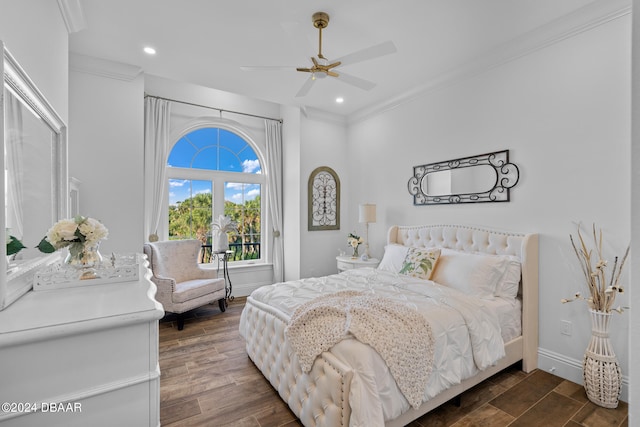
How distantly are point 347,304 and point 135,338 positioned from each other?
1375 millimetres

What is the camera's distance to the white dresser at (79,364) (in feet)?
2.79

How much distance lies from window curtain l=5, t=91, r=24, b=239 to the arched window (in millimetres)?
3075

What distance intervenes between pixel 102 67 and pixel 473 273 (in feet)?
13.9

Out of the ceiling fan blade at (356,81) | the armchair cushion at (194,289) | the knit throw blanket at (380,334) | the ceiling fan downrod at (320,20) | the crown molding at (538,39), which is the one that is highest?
the ceiling fan downrod at (320,20)

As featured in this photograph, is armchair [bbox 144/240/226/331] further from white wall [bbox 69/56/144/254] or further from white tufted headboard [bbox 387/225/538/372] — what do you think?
white tufted headboard [bbox 387/225/538/372]

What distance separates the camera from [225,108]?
4664mm

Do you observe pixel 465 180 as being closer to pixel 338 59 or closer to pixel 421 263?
pixel 421 263

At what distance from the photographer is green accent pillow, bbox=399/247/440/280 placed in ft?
9.69

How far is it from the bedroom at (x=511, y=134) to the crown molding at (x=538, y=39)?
0.01 metres

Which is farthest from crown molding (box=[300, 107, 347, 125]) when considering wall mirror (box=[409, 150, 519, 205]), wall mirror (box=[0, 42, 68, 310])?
wall mirror (box=[0, 42, 68, 310])

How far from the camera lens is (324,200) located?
481 cm

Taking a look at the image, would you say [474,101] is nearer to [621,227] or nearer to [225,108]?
[621,227]

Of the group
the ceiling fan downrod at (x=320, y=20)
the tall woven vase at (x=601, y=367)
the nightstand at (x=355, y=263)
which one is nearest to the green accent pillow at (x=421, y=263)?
the nightstand at (x=355, y=263)

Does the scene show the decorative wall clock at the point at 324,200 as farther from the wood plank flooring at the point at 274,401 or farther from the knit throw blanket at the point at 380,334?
the knit throw blanket at the point at 380,334
